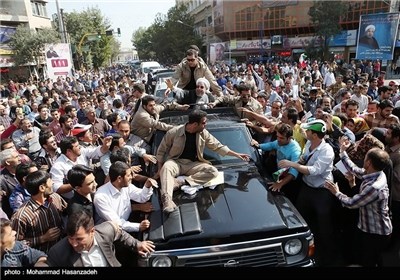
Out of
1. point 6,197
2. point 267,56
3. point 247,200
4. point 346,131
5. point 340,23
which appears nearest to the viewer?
point 247,200

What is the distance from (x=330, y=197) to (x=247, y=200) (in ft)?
3.60

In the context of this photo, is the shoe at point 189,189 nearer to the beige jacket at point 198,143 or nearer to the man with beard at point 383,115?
the beige jacket at point 198,143

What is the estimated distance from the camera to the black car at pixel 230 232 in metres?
2.73

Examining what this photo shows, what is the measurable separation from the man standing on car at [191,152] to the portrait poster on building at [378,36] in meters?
13.6

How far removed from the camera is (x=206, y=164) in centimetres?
373

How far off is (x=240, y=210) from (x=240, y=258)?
0.47 meters

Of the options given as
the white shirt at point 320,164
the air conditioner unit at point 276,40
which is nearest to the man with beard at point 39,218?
the white shirt at point 320,164

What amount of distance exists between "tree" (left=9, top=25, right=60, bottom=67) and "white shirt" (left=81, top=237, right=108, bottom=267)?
2552cm

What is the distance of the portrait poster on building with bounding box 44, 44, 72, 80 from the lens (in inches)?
548

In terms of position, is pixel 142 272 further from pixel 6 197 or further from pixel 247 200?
pixel 6 197

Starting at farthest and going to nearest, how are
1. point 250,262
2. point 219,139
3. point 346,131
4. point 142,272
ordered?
point 346,131 < point 219,139 < point 250,262 < point 142,272

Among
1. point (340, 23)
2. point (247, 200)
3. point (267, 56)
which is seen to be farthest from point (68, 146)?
point (267, 56)

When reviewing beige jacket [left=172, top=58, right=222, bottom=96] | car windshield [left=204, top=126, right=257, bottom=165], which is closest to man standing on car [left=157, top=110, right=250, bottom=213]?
car windshield [left=204, top=126, right=257, bottom=165]

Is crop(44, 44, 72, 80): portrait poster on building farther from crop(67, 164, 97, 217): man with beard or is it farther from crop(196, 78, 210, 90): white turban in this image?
crop(67, 164, 97, 217): man with beard
